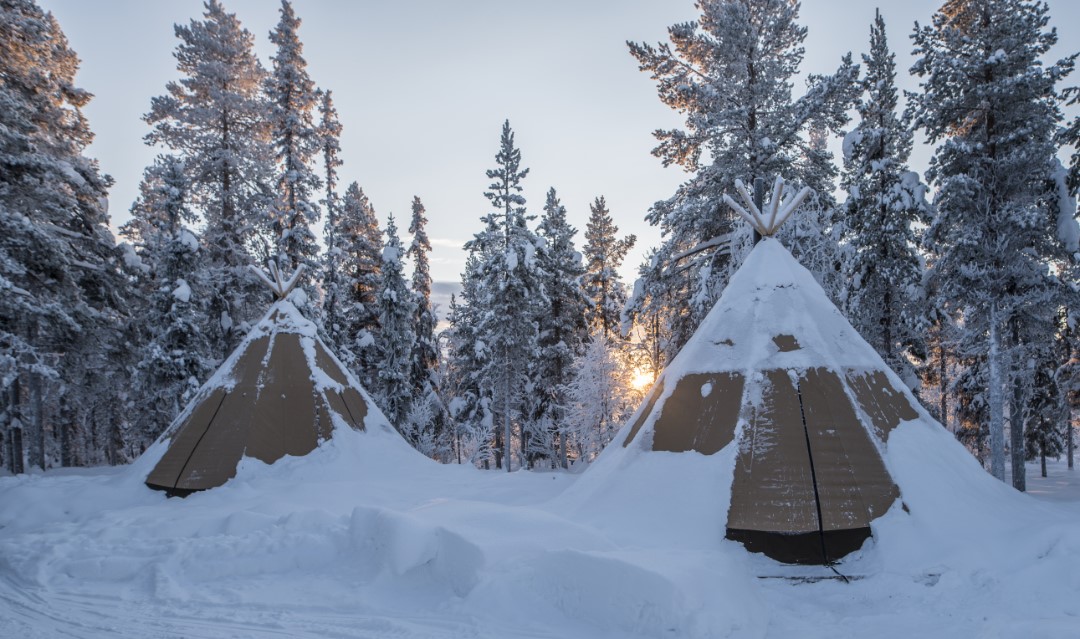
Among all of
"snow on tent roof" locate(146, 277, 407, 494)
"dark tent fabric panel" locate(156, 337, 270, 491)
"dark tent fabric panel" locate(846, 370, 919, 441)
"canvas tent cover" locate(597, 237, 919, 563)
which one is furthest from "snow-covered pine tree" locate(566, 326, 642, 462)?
"dark tent fabric panel" locate(846, 370, 919, 441)

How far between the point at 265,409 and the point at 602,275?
19260 millimetres

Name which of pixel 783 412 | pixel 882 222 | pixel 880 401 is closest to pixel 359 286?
pixel 882 222

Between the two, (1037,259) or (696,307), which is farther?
(696,307)

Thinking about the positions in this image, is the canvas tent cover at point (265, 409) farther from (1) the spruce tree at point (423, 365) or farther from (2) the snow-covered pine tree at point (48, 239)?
(1) the spruce tree at point (423, 365)

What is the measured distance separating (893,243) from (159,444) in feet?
60.9

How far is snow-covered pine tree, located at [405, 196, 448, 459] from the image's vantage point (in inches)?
1062

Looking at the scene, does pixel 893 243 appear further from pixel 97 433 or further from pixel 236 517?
pixel 97 433

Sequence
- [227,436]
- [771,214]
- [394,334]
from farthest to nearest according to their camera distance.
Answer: [394,334] → [227,436] → [771,214]

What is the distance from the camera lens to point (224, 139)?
63.4ft

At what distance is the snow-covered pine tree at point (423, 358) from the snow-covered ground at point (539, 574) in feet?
58.8

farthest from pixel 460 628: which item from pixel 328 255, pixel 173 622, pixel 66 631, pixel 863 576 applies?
pixel 328 255

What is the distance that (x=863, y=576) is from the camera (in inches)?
254

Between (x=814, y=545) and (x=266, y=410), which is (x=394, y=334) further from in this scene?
(x=814, y=545)

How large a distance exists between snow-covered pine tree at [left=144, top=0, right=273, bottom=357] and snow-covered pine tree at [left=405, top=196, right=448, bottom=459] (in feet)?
24.6
